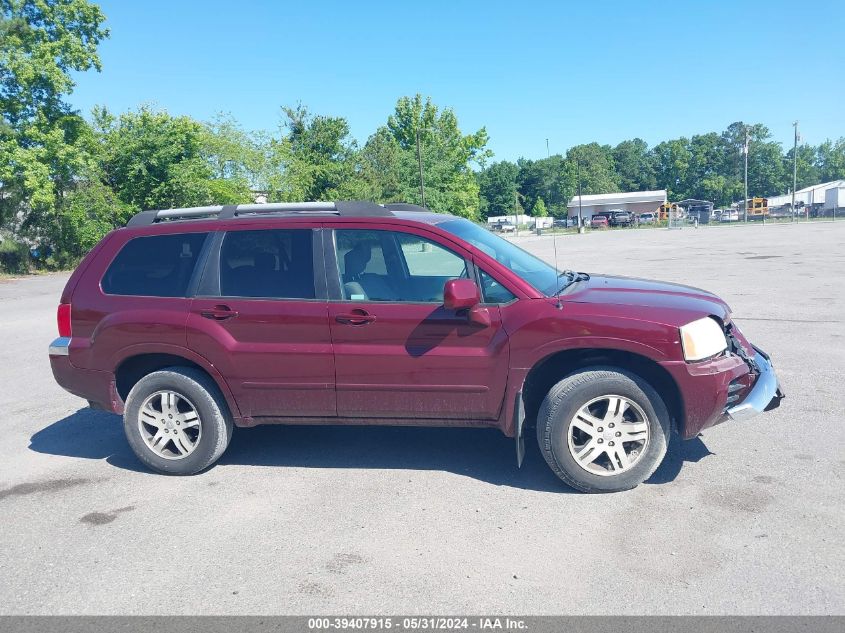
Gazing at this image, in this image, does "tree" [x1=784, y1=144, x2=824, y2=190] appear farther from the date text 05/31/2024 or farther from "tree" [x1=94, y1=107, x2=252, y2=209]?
the date text 05/31/2024

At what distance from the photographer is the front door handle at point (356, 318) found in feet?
15.5

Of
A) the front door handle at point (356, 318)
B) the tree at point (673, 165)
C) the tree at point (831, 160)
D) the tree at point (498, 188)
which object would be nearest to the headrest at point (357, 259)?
the front door handle at point (356, 318)

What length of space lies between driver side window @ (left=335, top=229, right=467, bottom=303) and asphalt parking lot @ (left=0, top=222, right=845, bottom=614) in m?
1.32

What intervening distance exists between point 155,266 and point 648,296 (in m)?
3.61

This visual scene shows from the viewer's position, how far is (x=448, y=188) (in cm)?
6097

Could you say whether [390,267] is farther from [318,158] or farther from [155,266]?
[318,158]

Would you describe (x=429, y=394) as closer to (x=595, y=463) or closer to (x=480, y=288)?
(x=480, y=288)

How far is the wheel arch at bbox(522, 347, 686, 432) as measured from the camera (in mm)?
4520

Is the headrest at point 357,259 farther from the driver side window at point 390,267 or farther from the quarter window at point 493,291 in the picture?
the quarter window at point 493,291

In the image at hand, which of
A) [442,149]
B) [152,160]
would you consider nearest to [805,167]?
[442,149]

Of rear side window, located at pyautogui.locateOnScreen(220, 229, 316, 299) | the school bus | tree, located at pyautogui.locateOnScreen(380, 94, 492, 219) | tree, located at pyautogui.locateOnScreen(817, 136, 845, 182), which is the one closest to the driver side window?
rear side window, located at pyautogui.locateOnScreen(220, 229, 316, 299)

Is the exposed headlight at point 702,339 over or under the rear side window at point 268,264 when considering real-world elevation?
under

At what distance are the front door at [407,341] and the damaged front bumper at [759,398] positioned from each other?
4.91 feet

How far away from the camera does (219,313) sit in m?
4.95
